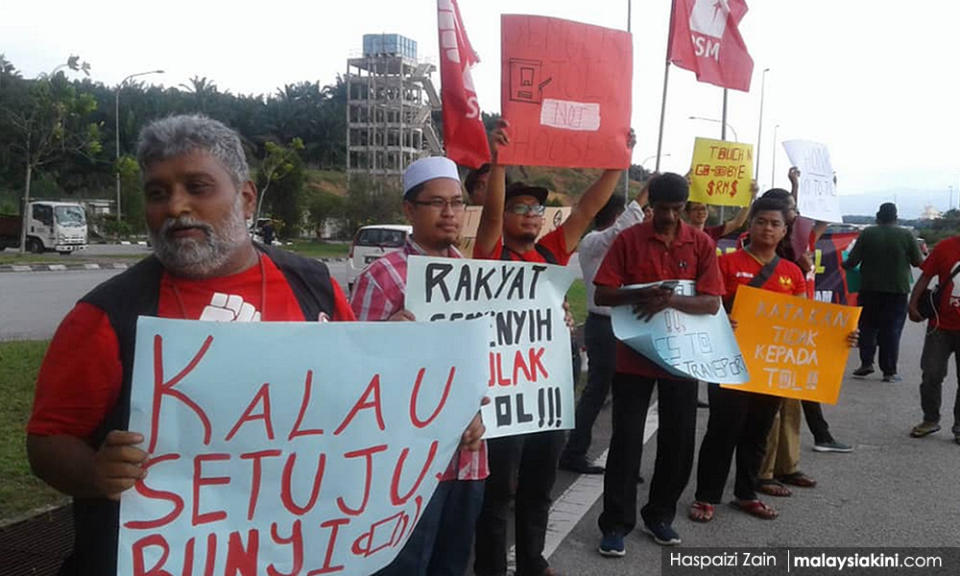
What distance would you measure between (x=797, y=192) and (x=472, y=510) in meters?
4.50

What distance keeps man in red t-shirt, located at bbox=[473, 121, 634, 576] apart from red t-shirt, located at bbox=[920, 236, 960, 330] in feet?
13.7

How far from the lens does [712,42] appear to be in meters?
6.00

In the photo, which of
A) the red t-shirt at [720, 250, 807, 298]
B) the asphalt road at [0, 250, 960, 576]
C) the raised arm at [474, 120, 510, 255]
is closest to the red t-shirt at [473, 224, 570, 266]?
the raised arm at [474, 120, 510, 255]

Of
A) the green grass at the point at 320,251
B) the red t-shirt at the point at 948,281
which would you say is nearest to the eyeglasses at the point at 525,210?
the red t-shirt at the point at 948,281

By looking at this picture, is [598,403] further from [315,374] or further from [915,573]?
[315,374]

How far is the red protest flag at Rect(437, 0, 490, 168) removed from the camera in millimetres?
3650

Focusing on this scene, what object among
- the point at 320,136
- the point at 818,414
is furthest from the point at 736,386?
the point at 320,136

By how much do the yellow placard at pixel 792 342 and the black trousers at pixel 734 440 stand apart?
0.43 ft

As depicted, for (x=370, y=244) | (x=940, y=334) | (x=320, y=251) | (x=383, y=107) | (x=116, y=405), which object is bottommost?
(x=320, y=251)

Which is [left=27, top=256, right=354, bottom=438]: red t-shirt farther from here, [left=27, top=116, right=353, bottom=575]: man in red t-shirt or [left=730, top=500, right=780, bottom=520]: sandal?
[left=730, top=500, right=780, bottom=520]: sandal

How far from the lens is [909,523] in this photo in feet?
15.6

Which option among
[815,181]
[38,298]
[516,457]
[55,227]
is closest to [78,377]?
[516,457]

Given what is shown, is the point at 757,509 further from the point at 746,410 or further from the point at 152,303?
the point at 152,303

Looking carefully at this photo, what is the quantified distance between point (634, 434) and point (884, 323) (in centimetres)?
667
